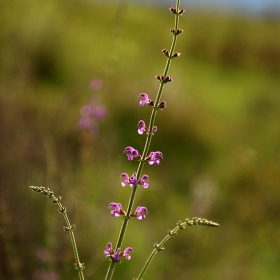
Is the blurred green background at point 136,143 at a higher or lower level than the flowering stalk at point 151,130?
higher

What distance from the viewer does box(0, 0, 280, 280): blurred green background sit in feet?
11.6

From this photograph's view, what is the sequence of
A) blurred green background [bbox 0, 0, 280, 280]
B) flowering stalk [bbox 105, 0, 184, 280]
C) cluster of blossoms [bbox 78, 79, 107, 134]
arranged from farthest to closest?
blurred green background [bbox 0, 0, 280, 280] < cluster of blossoms [bbox 78, 79, 107, 134] < flowering stalk [bbox 105, 0, 184, 280]

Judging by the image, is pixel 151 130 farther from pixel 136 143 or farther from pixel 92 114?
pixel 136 143

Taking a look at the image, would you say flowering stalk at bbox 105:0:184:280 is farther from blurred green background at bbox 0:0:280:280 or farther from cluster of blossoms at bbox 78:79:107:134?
cluster of blossoms at bbox 78:79:107:134

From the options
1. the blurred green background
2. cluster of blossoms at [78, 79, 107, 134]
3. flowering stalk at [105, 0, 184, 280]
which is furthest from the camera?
the blurred green background

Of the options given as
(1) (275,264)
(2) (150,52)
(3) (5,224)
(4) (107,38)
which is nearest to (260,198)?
(1) (275,264)

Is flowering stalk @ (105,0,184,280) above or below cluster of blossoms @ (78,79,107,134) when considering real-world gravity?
below

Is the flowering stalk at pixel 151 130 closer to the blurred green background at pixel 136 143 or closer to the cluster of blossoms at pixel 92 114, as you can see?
the blurred green background at pixel 136 143

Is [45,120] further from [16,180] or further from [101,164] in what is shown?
[16,180]

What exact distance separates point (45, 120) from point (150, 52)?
29.3 feet

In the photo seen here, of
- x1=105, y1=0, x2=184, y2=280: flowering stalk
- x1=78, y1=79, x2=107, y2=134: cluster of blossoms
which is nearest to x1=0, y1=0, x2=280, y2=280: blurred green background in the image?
x1=78, y1=79, x2=107, y2=134: cluster of blossoms

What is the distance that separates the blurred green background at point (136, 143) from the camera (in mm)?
3525

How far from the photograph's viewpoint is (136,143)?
807 cm

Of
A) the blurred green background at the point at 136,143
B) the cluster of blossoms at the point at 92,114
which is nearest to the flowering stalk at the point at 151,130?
the blurred green background at the point at 136,143
